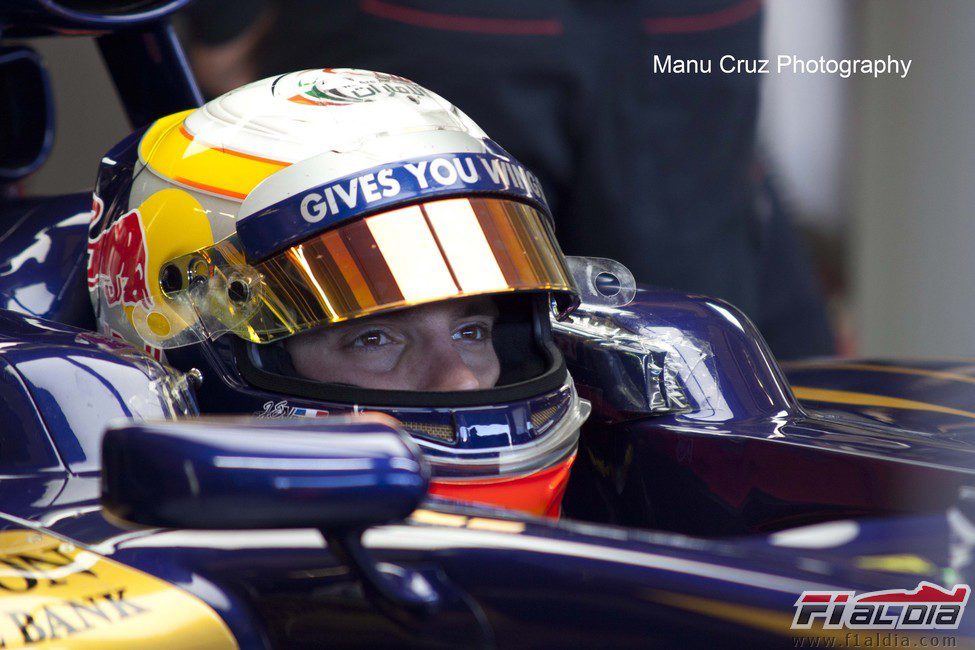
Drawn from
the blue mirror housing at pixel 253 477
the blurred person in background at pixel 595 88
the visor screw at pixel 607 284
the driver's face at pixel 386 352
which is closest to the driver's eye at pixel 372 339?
the driver's face at pixel 386 352

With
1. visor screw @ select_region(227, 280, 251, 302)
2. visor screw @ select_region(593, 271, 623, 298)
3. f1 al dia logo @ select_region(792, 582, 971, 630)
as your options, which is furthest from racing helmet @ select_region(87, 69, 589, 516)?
f1 al dia logo @ select_region(792, 582, 971, 630)

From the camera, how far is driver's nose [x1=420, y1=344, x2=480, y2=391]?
145cm

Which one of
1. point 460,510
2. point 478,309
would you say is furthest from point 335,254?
point 460,510

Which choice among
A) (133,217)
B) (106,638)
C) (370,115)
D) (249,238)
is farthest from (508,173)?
(106,638)

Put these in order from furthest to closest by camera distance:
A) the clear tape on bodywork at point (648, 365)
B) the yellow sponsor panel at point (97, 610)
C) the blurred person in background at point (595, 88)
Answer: the blurred person in background at point (595, 88) < the clear tape on bodywork at point (648, 365) < the yellow sponsor panel at point (97, 610)

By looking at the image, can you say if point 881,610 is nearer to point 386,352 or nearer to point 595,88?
point 386,352

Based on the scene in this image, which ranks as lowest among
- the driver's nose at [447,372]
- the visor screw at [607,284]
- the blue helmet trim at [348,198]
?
the visor screw at [607,284]

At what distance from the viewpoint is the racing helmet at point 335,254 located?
1391 millimetres

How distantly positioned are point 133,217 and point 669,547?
874mm

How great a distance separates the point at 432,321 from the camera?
1512mm

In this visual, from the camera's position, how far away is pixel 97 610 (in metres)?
0.97

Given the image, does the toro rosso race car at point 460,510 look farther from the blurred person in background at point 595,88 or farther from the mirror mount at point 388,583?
the blurred person in background at point 595,88

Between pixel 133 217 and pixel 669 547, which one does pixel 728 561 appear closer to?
pixel 669 547

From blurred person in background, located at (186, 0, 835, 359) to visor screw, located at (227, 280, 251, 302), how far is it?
1222 millimetres
